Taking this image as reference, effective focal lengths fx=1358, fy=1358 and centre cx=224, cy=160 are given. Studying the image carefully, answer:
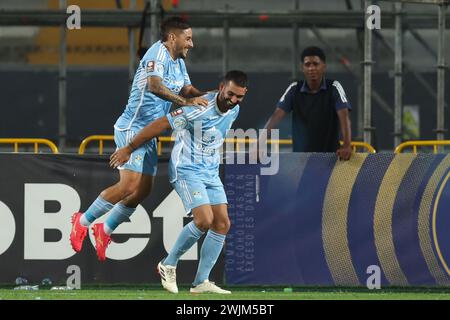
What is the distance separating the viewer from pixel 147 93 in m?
12.2

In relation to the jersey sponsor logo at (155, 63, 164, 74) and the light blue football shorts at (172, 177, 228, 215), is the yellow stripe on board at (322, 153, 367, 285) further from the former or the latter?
the jersey sponsor logo at (155, 63, 164, 74)

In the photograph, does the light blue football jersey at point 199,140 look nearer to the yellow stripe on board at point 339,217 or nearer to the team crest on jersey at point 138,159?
the team crest on jersey at point 138,159

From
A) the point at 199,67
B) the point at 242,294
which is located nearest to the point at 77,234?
the point at 242,294

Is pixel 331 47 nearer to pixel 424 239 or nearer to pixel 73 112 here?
pixel 73 112

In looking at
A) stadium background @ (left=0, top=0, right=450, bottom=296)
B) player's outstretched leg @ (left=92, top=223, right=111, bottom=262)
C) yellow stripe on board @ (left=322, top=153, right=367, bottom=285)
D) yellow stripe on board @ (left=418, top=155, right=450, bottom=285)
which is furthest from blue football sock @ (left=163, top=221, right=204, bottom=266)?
stadium background @ (left=0, top=0, right=450, bottom=296)

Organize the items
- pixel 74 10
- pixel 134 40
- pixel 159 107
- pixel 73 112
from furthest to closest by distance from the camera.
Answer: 1. pixel 73 112
2. pixel 134 40
3. pixel 74 10
4. pixel 159 107

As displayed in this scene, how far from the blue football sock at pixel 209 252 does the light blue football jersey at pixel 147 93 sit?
1219 millimetres

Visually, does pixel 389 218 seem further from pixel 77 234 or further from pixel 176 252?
pixel 77 234

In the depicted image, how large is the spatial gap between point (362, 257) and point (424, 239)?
0.61 m

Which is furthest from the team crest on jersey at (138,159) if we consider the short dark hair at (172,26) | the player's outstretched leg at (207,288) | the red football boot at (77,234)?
the player's outstretched leg at (207,288)

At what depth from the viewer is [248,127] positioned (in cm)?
1994

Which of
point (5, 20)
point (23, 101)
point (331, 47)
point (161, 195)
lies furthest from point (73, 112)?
point (161, 195)

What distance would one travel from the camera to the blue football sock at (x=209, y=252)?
39.1 ft

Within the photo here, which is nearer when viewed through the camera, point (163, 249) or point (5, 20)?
point (163, 249)
